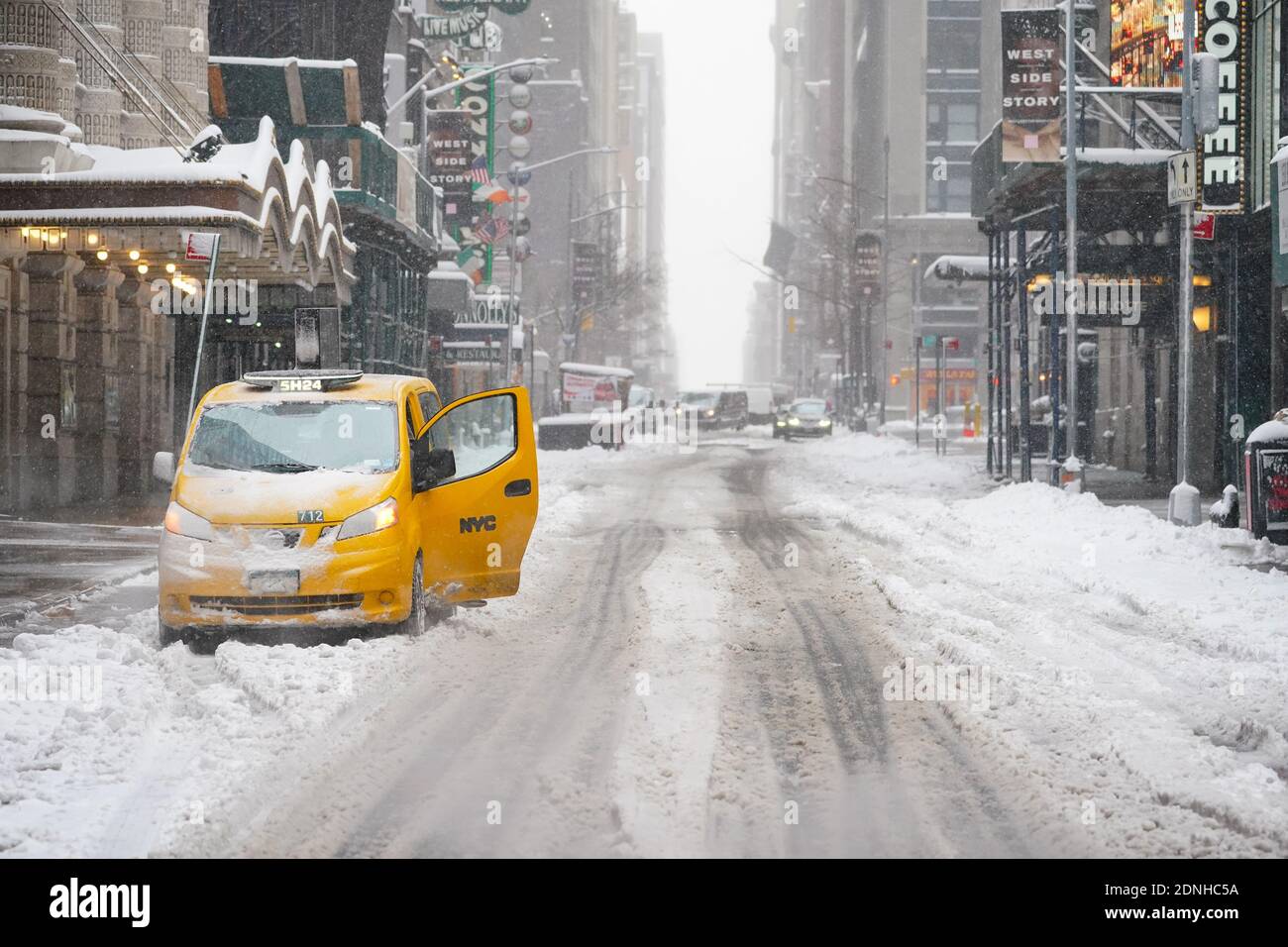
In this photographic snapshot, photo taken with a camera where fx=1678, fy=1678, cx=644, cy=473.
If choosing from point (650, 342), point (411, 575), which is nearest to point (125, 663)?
point (411, 575)

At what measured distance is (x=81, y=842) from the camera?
6418 mm

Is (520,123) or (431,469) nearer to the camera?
(431,469)

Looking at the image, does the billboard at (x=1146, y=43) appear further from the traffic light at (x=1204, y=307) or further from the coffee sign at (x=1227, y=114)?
the coffee sign at (x=1227, y=114)

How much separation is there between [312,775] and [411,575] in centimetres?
411

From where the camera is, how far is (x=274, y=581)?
1114 cm

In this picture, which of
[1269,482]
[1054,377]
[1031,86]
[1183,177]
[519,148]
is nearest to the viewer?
[1269,482]

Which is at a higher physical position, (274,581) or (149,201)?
(149,201)

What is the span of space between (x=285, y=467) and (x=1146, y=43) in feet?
76.4

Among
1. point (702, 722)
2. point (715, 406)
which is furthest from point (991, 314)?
point (715, 406)

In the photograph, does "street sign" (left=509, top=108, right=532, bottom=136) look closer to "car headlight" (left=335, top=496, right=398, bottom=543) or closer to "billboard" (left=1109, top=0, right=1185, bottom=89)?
"billboard" (left=1109, top=0, right=1185, bottom=89)

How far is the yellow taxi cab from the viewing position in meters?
11.2

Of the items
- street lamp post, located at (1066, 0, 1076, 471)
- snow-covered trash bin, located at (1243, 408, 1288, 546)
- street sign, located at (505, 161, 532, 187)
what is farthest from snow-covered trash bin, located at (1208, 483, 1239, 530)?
street sign, located at (505, 161, 532, 187)

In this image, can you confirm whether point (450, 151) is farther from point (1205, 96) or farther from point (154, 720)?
point (154, 720)
